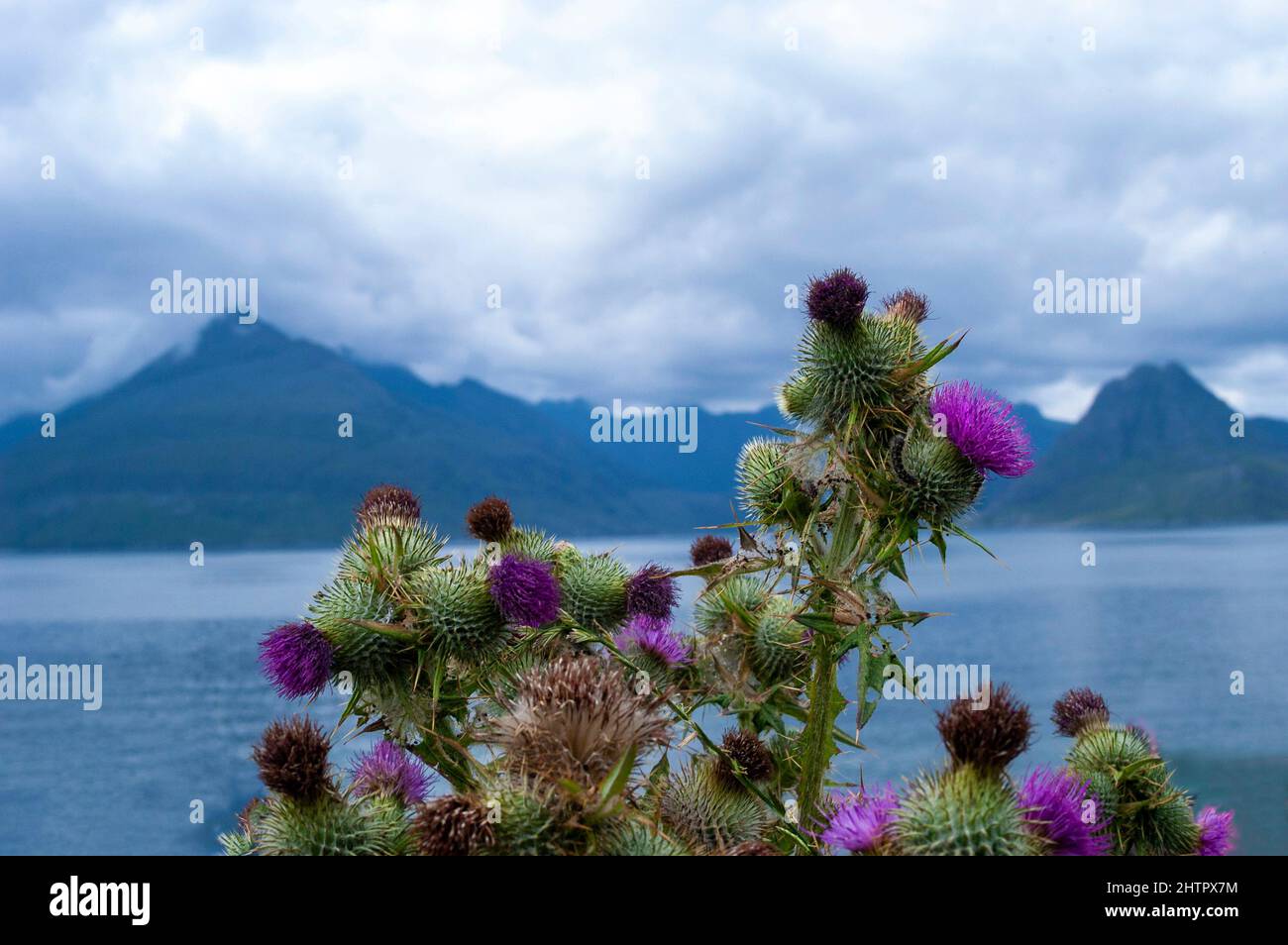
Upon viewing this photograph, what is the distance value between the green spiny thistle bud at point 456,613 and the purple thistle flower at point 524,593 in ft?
0.25

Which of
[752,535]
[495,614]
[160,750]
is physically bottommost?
[160,750]

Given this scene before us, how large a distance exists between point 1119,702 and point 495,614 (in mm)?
154124

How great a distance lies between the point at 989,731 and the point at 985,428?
112 inches

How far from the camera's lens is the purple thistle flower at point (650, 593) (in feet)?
21.5

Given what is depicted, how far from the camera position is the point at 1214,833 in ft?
16.4

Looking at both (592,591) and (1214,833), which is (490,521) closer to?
(592,591)

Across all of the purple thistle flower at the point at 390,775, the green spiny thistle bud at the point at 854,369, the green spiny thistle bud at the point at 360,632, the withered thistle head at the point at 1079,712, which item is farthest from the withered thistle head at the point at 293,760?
the withered thistle head at the point at 1079,712

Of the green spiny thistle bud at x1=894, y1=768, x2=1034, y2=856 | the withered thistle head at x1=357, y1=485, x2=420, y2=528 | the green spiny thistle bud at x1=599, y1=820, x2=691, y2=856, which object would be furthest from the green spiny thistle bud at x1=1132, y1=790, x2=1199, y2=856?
the withered thistle head at x1=357, y1=485, x2=420, y2=528

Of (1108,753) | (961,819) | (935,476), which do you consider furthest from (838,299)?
(961,819)

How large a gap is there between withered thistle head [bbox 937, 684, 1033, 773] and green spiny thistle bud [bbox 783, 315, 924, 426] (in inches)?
106

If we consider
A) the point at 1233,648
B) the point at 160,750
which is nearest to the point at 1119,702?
the point at 1233,648

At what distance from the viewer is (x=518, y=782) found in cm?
330

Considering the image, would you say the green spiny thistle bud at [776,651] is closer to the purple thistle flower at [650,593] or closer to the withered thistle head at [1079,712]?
the purple thistle flower at [650,593]
